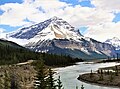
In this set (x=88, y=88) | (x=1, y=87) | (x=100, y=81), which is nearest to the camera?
(x=1, y=87)

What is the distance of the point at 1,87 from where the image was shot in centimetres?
5841

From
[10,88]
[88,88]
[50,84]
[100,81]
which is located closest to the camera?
[50,84]

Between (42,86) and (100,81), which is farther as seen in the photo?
(100,81)

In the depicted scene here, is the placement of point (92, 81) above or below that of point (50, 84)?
below

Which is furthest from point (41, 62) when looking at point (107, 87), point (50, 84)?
point (107, 87)

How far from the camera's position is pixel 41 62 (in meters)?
36.4

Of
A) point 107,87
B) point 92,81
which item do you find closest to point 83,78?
point 92,81

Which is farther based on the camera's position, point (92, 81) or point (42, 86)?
point (92, 81)

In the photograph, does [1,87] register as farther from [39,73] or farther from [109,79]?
[109,79]

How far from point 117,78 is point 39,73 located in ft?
294

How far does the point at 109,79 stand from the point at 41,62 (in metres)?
88.6

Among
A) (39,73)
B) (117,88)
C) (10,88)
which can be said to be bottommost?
(117,88)

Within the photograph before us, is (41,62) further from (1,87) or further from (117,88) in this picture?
(117,88)

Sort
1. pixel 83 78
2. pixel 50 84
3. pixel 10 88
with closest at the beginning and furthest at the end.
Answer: pixel 50 84
pixel 10 88
pixel 83 78
